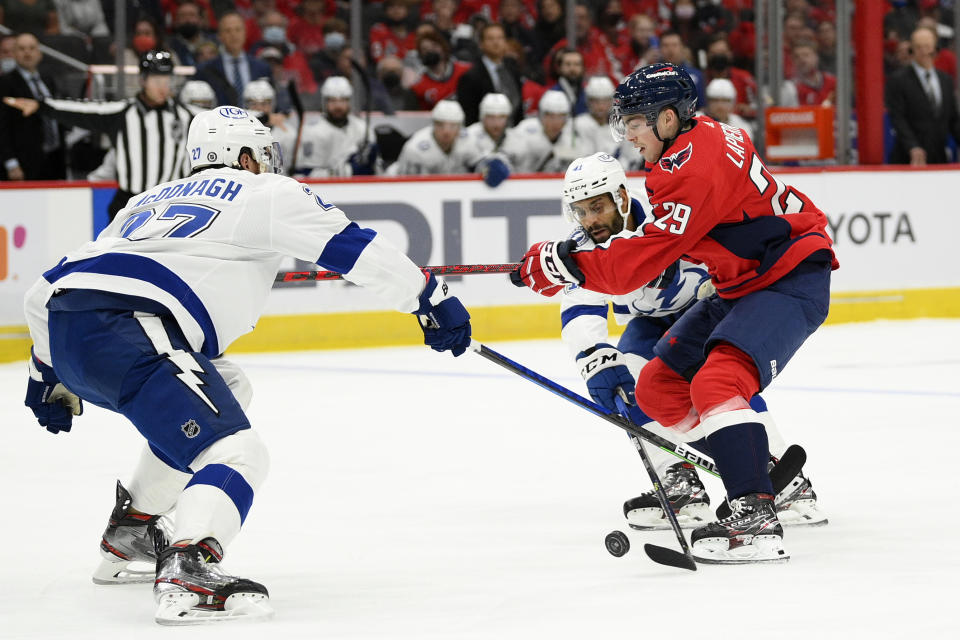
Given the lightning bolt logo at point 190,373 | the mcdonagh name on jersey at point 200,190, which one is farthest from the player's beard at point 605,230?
the lightning bolt logo at point 190,373

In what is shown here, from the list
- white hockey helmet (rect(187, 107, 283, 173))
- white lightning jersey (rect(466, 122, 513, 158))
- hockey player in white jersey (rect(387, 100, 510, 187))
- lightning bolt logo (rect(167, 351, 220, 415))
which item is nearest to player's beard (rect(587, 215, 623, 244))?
white hockey helmet (rect(187, 107, 283, 173))

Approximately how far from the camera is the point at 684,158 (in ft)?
11.4

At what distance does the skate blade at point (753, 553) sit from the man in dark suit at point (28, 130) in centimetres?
554

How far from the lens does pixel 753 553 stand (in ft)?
11.3

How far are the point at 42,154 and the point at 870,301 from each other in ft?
15.9

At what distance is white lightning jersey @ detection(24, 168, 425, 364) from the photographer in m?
3.09

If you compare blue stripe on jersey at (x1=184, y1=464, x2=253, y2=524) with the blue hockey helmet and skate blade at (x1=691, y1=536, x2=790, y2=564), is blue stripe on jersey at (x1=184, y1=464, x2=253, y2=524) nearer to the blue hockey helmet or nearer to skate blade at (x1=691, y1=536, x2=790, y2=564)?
skate blade at (x1=691, y1=536, x2=790, y2=564)

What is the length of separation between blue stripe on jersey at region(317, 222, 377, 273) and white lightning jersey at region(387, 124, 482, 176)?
556 centimetres

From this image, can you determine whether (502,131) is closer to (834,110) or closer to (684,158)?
(834,110)

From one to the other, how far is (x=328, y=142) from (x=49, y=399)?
5654 millimetres

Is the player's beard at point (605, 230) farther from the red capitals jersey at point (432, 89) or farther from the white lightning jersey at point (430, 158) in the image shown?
the red capitals jersey at point (432, 89)

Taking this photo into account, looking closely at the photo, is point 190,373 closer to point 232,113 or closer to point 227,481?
point 227,481

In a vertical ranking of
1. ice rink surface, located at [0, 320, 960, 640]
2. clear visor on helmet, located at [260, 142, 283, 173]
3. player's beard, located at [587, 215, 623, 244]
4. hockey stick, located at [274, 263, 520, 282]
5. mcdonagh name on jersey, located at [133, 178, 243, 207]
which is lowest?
ice rink surface, located at [0, 320, 960, 640]

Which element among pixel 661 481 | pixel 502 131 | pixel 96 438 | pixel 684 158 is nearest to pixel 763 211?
pixel 684 158
